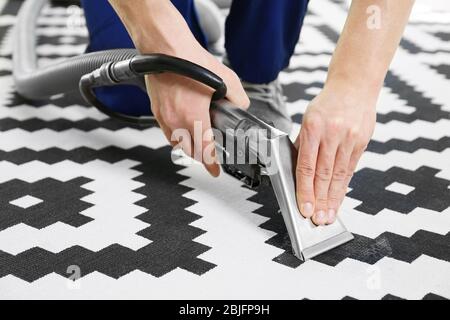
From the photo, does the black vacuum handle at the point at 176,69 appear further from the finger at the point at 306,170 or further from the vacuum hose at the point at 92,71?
the finger at the point at 306,170

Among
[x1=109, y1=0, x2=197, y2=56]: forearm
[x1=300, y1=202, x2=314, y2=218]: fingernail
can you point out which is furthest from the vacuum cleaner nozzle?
[x1=109, y1=0, x2=197, y2=56]: forearm

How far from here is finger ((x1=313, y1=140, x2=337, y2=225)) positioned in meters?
0.81

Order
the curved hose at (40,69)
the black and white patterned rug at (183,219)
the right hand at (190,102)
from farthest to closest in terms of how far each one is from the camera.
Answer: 1. the curved hose at (40,69)
2. the right hand at (190,102)
3. the black and white patterned rug at (183,219)

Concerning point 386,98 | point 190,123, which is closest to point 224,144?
point 190,123

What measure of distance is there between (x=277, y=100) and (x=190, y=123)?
411 mm

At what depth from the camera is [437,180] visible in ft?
3.37

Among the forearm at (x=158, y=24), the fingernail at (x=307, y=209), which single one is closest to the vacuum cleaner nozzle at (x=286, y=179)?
the fingernail at (x=307, y=209)

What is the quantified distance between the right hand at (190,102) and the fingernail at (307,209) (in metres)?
0.15

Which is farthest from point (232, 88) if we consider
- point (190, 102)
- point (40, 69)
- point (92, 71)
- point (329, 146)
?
point (40, 69)

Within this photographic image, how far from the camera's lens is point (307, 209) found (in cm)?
82

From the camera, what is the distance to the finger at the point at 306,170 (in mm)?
807
